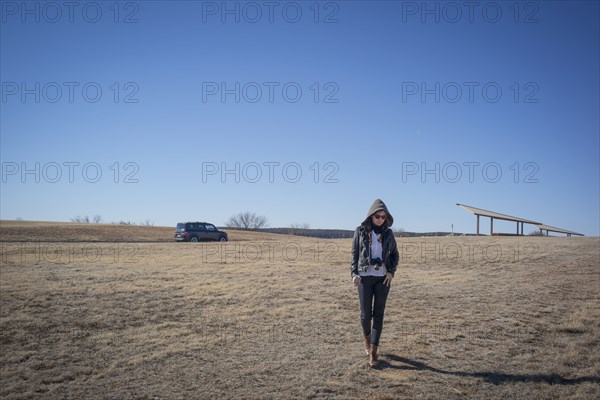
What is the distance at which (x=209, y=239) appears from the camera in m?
34.5

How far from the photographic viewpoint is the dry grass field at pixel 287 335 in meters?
4.86

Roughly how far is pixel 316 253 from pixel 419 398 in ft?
52.8

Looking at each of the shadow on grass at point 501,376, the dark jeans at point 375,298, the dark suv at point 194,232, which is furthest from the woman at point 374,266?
the dark suv at point 194,232

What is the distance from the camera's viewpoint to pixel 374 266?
543 cm

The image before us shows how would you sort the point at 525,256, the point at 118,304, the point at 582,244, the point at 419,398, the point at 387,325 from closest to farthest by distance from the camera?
1. the point at 419,398
2. the point at 387,325
3. the point at 118,304
4. the point at 525,256
5. the point at 582,244

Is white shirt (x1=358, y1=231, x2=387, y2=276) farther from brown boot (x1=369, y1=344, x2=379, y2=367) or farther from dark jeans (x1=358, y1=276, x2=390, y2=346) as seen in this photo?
brown boot (x1=369, y1=344, x2=379, y2=367)

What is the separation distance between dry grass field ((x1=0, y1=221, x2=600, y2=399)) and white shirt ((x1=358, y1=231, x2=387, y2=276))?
50.0 inches

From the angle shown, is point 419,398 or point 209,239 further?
point 209,239

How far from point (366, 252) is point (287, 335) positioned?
2536 mm

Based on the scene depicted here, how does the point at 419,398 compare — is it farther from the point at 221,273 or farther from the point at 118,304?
the point at 221,273

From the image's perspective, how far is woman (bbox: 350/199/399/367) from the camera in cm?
544

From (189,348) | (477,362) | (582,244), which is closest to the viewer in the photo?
(477,362)

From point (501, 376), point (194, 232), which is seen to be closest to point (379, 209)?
point (501, 376)

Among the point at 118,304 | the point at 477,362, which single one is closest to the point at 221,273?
the point at 118,304
